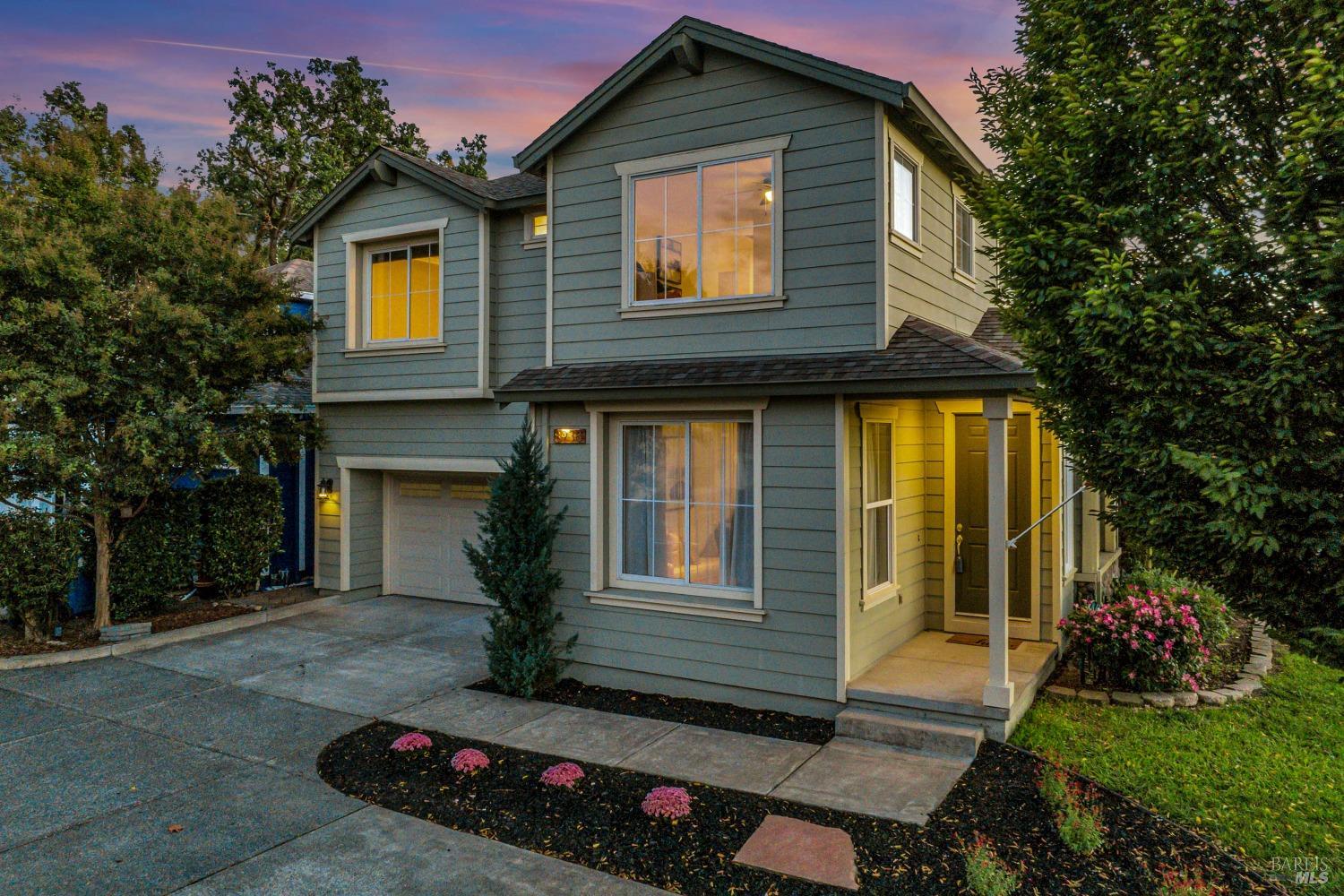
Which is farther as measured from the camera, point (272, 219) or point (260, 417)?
point (272, 219)

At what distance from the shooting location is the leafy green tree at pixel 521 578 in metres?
7.27

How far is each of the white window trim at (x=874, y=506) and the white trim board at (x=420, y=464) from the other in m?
5.22

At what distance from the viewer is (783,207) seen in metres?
6.94

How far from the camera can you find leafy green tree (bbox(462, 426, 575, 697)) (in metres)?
7.27

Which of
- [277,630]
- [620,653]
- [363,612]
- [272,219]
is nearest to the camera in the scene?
[620,653]

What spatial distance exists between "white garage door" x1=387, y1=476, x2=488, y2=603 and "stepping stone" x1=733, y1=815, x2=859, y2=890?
24.5 feet

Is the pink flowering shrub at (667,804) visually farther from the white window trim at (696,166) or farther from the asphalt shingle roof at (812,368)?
the white window trim at (696,166)

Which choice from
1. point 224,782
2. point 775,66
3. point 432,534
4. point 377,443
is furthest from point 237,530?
point 775,66

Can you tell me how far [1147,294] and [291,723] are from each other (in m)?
7.01

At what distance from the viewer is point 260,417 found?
10109 mm

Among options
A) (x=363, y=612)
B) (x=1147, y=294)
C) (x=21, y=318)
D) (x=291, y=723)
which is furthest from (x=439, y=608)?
(x=1147, y=294)

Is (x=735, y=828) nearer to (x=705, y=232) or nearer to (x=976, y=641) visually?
(x=976, y=641)

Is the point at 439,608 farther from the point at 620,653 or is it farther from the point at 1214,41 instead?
the point at 1214,41

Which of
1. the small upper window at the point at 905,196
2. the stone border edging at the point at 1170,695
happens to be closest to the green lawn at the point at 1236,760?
the stone border edging at the point at 1170,695
